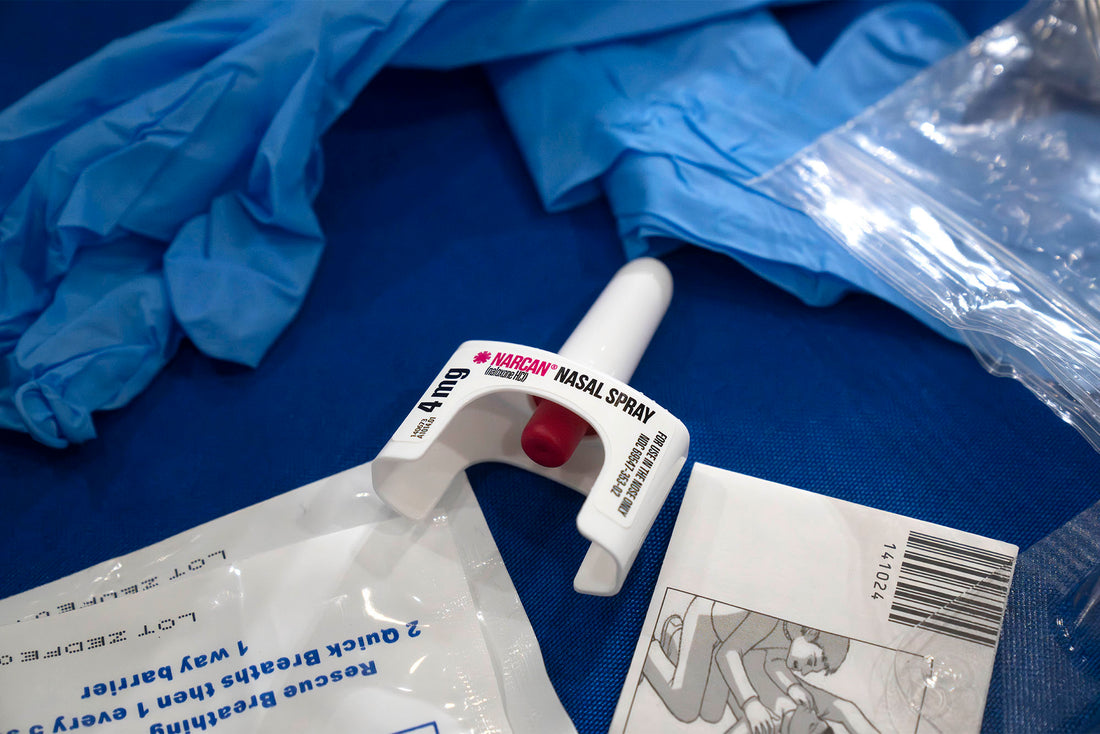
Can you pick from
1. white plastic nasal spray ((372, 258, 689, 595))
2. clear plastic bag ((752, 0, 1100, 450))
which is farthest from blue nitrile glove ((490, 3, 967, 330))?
white plastic nasal spray ((372, 258, 689, 595))

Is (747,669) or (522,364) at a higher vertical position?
(522,364)

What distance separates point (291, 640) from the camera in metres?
0.53

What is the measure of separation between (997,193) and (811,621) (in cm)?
46

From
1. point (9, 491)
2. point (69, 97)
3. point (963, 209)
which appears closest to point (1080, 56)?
point (963, 209)

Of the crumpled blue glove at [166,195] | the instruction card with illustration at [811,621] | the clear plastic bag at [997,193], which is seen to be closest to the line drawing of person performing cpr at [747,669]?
the instruction card with illustration at [811,621]

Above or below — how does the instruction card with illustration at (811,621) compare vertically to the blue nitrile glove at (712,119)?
below

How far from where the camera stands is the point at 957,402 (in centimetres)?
65

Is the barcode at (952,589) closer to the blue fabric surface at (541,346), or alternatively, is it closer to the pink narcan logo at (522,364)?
the blue fabric surface at (541,346)

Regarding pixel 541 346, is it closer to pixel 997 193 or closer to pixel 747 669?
pixel 747 669

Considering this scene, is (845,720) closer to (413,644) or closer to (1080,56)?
(413,644)

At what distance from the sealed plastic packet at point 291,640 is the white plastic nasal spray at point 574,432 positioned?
0.17ft

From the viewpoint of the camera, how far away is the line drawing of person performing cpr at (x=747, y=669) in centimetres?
49

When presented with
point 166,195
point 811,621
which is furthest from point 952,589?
point 166,195

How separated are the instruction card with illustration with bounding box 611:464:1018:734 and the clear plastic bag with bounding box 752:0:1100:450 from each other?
7.0 inches
